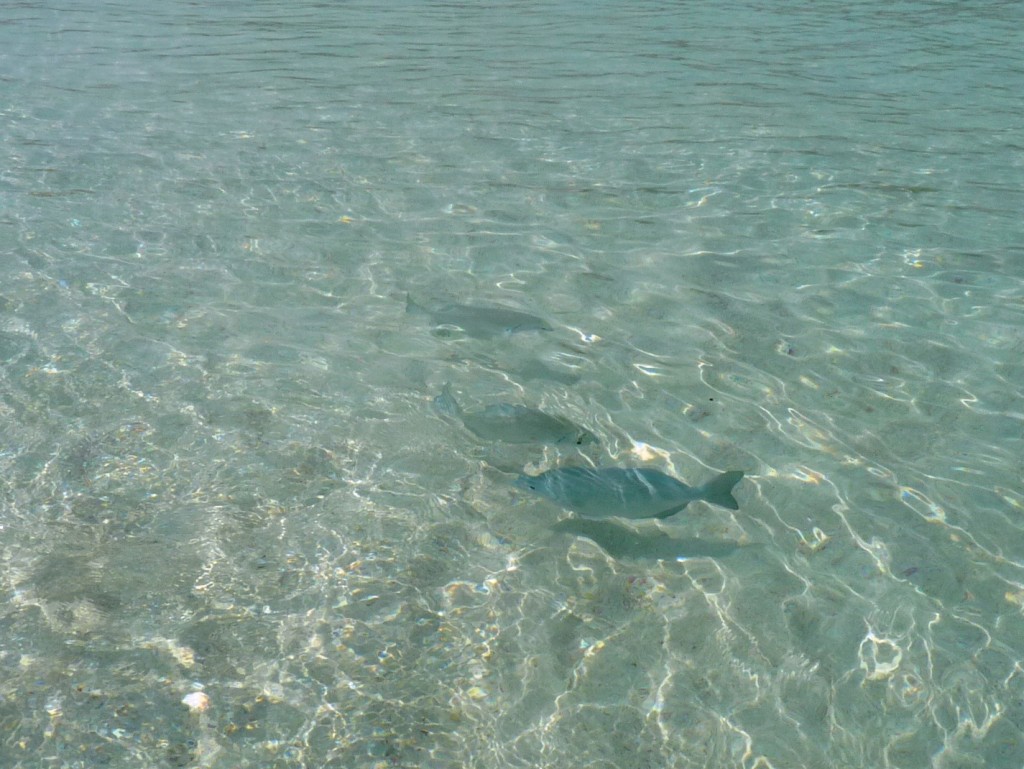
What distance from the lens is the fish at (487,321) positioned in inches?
224

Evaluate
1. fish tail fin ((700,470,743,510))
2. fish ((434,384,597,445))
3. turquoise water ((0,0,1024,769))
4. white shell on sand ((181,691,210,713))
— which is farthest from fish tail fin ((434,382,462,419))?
white shell on sand ((181,691,210,713))

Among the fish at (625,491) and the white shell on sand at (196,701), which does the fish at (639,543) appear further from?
the white shell on sand at (196,701)

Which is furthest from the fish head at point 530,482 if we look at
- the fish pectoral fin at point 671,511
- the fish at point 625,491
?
the fish pectoral fin at point 671,511

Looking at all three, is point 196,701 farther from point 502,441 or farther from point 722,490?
point 722,490

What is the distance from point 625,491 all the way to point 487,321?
6.83ft

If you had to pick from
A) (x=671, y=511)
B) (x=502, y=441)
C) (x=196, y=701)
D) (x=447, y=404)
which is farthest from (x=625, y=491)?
(x=196, y=701)

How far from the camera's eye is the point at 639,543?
4.16m

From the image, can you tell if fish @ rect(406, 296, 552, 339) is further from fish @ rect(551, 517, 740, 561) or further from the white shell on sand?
the white shell on sand

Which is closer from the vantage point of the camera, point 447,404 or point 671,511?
point 671,511

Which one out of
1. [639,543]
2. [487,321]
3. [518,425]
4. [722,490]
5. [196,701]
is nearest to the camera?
[196,701]

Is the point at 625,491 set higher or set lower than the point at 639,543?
higher

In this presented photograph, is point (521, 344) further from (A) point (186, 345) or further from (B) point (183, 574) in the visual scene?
(B) point (183, 574)

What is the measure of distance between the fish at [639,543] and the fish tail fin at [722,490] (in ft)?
1.26

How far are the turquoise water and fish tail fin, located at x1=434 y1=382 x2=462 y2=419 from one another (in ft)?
0.31
